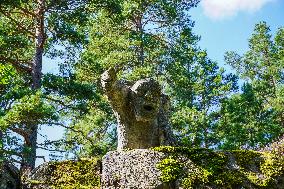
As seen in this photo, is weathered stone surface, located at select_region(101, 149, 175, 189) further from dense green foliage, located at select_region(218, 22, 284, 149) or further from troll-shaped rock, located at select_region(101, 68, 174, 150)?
dense green foliage, located at select_region(218, 22, 284, 149)

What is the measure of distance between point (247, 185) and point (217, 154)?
421mm

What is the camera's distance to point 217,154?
14.1ft

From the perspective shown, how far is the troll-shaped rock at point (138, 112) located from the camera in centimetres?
548

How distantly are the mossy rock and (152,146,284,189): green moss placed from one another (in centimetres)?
97

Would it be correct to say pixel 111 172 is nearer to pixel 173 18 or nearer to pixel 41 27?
pixel 41 27

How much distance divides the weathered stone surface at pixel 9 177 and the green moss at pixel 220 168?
6.37 ft

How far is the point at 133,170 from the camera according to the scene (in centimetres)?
403

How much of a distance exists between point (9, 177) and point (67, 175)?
79 centimetres

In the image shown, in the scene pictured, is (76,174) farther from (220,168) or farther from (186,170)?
(220,168)

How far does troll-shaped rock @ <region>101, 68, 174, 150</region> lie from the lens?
548cm

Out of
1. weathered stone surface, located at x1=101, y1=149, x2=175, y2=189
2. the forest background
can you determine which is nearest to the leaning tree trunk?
the forest background

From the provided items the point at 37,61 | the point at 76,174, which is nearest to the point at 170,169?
the point at 76,174

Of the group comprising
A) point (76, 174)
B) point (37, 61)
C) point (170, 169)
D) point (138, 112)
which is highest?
point (37, 61)

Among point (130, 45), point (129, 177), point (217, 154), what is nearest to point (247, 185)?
point (217, 154)
